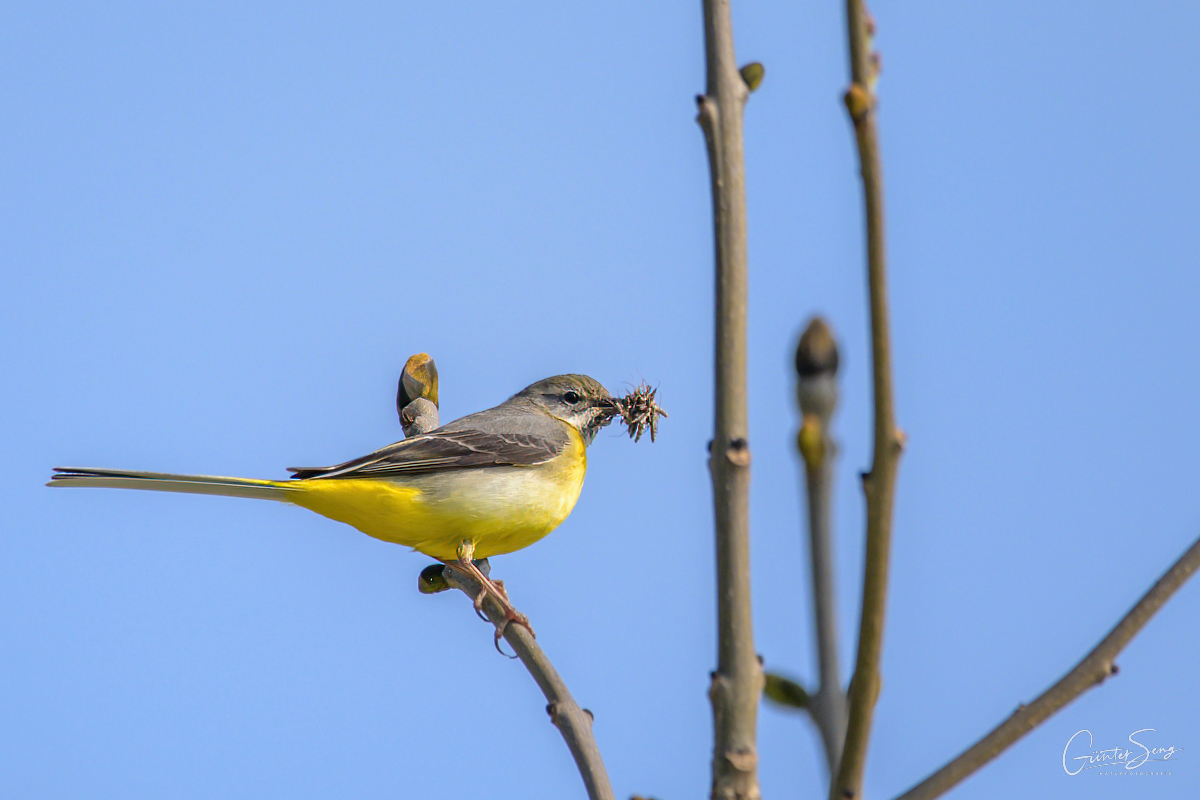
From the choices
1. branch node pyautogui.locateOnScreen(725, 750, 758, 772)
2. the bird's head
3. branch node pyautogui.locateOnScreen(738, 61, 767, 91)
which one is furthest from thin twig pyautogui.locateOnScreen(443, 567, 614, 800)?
the bird's head

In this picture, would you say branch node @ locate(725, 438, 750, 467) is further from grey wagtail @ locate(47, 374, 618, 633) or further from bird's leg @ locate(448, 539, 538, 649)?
grey wagtail @ locate(47, 374, 618, 633)

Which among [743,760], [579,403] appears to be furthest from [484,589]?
[743,760]

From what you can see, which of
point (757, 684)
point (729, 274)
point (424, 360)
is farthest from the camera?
point (424, 360)

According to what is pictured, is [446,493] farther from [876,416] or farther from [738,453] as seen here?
[876,416]

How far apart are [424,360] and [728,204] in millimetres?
5033

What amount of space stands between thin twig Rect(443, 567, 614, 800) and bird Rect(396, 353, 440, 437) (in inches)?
108

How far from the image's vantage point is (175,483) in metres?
5.25

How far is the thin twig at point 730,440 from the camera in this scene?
58.9 inches

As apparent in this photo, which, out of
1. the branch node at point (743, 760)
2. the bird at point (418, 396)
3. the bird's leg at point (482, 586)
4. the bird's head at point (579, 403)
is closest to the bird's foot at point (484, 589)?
the bird's leg at point (482, 586)

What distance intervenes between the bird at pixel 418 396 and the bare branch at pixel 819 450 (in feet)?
17.7

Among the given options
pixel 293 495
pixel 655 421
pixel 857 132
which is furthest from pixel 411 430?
pixel 857 132

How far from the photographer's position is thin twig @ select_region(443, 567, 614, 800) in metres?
2.35

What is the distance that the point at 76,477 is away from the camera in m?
4.81

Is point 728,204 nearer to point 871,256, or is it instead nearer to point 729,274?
point 729,274
